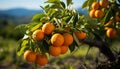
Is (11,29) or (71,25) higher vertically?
(71,25)

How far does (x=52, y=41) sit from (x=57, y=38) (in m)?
0.08

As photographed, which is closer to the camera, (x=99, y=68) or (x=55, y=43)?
(x=55, y=43)

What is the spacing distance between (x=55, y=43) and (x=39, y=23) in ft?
0.94

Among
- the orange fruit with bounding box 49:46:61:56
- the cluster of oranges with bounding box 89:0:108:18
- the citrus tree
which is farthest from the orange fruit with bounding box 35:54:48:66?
the cluster of oranges with bounding box 89:0:108:18

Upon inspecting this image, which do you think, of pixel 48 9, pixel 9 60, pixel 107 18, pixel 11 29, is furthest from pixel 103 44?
pixel 11 29

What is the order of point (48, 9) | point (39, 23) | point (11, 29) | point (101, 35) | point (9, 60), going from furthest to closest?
1. point (11, 29)
2. point (9, 60)
3. point (101, 35)
4. point (48, 9)
5. point (39, 23)

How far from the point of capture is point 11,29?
14898 millimetres

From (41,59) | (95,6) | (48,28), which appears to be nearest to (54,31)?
(48,28)

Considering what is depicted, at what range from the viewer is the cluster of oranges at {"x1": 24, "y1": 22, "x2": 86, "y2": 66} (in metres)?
2.06

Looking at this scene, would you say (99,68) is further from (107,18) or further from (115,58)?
(107,18)

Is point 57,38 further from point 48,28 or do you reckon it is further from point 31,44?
point 31,44

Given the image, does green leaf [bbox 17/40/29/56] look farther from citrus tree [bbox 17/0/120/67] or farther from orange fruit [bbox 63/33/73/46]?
orange fruit [bbox 63/33/73/46]

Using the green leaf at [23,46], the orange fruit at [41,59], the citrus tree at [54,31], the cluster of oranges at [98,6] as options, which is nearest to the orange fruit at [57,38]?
the citrus tree at [54,31]

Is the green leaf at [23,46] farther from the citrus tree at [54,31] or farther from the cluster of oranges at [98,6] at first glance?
the cluster of oranges at [98,6]
